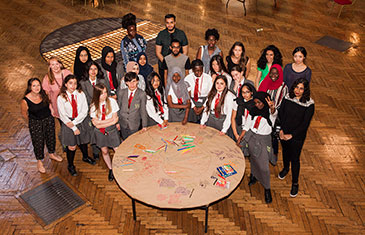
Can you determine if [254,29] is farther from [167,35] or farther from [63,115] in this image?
[63,115]

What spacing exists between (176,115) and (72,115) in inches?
59.6

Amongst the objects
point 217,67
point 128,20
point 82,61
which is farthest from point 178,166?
point 128,20

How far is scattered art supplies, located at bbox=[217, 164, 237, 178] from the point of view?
4352 mm

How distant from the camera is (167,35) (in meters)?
6.21

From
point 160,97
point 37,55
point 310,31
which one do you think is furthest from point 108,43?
point 310,31

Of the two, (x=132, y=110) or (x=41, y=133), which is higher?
(x=132, y=110)

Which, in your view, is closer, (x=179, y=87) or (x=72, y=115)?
(x=72, y=115)

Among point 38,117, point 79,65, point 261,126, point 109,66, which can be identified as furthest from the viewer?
point 109,66

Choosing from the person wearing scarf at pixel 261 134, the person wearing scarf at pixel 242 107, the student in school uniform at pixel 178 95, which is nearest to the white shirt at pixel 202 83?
the student in school uniform at pixel 178 95

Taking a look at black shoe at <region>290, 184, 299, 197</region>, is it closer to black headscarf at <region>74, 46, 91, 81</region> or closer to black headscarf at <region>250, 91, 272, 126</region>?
black headscarf at <region>250, 91, 272, 126</region>

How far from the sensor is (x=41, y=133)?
5238 mm

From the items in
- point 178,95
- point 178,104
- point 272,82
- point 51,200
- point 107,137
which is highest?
point 272,82

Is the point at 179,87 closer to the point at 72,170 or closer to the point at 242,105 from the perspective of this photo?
the point at 242,105

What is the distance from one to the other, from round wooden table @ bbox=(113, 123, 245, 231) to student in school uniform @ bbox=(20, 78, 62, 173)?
1.23 m
